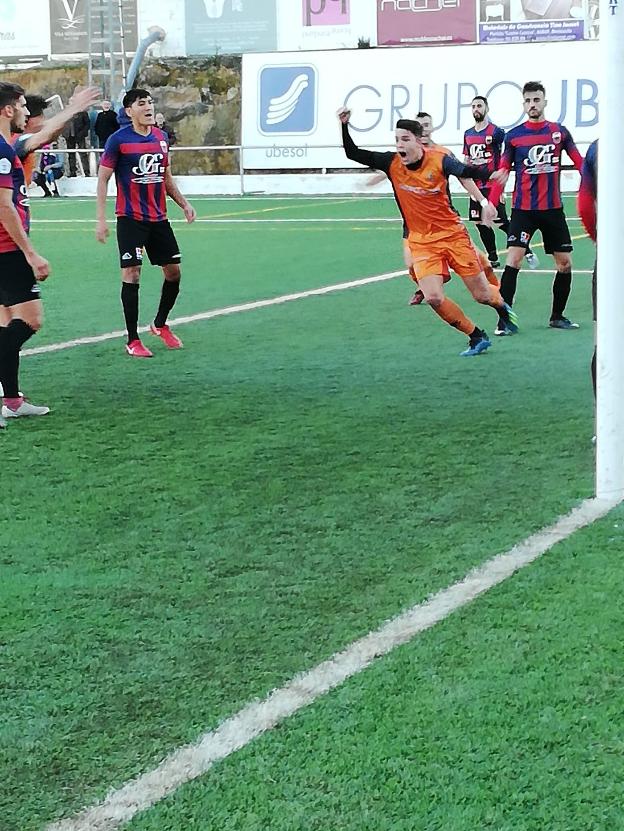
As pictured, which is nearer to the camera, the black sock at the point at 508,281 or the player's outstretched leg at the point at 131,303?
the player's outstretched leg at the point at 131,303

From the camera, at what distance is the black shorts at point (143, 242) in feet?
32.1

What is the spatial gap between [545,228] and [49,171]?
77.9 ft

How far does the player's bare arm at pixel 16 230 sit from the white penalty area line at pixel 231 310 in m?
2.74

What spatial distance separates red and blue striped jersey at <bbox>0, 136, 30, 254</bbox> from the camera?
6.95 meters

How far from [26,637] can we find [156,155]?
247 inches

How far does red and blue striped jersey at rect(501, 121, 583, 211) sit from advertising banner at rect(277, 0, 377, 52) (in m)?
24.2

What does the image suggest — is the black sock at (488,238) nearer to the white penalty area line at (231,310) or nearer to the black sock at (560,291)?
the white penalty area line at (231,310)

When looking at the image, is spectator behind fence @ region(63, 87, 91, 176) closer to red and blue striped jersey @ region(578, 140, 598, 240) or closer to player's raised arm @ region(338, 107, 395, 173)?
player's raised arm @ region(338, 107, 395, 173)

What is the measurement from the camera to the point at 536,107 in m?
10.6

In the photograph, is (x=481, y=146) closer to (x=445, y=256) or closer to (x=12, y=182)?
(x=445, y=256)

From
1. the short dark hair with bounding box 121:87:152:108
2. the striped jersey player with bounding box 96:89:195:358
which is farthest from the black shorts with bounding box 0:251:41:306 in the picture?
the short dark hair with bounding box 121:87:152:108

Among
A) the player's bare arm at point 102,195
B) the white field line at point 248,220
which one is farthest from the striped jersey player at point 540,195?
the white field line at point 248,220

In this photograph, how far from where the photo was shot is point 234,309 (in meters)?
12.4

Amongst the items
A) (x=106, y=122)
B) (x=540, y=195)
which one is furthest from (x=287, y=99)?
(x=540, y=195)
